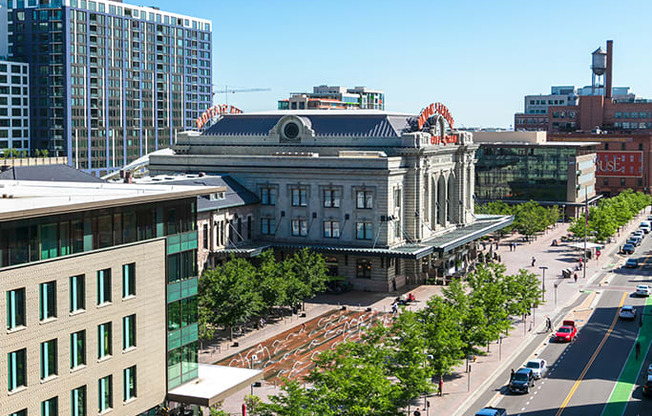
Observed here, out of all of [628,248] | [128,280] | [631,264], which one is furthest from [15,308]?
[628,248]

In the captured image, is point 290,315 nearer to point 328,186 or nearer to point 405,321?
point 328,186

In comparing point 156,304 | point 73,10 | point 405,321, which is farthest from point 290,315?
point 73,10

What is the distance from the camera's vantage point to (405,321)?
220ft

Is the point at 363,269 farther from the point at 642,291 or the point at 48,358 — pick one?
the point at 48,358

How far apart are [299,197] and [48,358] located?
73.3 meters

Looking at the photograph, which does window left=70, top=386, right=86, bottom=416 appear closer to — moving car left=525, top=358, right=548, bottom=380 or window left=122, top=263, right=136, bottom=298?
window left=122, top=263, right=136, bottom=298

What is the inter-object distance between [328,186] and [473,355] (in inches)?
1583

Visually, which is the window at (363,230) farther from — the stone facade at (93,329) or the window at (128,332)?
the window at (128,332)

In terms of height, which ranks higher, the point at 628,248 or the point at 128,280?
the point at 128,280

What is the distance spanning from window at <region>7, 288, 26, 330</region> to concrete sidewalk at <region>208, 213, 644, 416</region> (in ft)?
76.5

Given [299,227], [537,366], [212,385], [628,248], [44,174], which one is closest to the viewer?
[212,385]

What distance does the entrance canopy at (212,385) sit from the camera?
52.9 meters

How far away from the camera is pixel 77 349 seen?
4706cm

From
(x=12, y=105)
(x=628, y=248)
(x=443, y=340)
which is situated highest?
(x=12, y=105)
